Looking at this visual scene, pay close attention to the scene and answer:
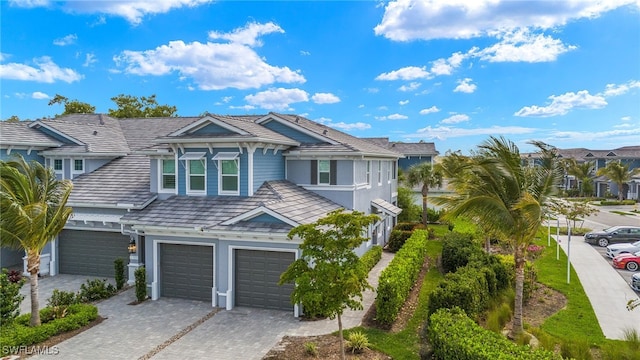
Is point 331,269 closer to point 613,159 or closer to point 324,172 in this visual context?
point 324,172

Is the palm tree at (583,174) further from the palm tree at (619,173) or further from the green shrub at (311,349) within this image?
the green shrub at (311,349)

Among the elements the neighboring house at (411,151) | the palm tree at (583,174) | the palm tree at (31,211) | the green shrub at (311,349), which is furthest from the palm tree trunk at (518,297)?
the palm tree at (583,174)

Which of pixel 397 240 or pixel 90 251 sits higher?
pixel 90 251

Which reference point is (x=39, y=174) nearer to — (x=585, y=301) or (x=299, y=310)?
(x=299, y=310)

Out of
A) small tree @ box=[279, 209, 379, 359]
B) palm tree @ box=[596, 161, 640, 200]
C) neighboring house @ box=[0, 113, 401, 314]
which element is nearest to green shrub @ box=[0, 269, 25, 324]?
neighboring house @ box=[0, 113, 401, 314]

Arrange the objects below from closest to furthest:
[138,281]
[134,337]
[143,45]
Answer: [134,337]
[138,281]
[143,45]

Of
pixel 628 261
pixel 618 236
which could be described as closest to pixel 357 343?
pixel 628 261

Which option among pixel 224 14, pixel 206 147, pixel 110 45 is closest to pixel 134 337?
pixel 206 147
